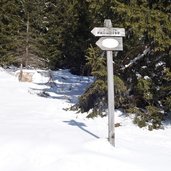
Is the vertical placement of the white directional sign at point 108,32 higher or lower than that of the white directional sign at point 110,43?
higher

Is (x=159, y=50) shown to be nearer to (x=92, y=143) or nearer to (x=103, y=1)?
(x=103, y=1)

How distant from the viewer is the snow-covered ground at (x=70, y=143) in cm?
785

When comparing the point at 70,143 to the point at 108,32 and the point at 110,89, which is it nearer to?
the point at 110,89

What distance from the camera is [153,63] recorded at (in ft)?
43.6

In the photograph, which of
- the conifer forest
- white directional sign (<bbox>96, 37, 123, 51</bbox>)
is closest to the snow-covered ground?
the conifer forest

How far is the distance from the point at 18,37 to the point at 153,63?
52.9ft

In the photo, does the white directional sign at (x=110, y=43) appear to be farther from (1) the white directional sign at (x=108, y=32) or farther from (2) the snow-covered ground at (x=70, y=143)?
(2) the snow-covered ground at (x=70, y=143)

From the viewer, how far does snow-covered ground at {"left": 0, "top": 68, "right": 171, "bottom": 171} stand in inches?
309

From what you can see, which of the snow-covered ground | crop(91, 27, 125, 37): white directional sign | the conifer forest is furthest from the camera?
the conifer forest

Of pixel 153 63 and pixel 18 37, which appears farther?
pixel 18 37

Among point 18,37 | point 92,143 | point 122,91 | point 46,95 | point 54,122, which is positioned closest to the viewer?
point 92,143

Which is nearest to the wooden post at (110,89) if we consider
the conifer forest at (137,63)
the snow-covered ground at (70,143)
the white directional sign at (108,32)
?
the white directional sign at (108,32)

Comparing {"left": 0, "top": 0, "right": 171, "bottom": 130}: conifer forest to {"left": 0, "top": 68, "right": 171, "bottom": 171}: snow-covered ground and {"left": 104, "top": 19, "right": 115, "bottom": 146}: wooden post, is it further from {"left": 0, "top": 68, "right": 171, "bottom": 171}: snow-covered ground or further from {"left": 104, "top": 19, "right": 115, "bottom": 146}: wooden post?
{"left": 104, "top": 19, "right": 115, "bottom": 146}: wooden post

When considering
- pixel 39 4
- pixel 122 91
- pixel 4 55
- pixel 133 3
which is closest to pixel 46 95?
pixel 122 91
